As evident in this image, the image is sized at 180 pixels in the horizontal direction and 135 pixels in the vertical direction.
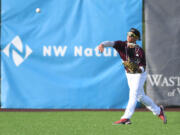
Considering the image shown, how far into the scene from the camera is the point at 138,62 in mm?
7680

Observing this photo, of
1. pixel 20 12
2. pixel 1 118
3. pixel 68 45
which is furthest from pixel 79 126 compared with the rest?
pixel 20 12

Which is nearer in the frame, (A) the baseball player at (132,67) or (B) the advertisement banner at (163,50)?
(A) the baseball player at (132,67)

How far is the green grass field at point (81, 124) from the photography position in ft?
22.4

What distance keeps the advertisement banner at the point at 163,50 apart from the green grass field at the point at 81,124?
1.02 metres

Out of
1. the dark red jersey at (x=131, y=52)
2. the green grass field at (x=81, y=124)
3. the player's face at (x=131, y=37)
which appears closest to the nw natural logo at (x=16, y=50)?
the green grass field at (x=81, y=124)

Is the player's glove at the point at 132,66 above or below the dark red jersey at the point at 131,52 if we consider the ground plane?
below

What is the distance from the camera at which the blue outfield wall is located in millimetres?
10719

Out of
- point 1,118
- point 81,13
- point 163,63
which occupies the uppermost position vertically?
point 81,13

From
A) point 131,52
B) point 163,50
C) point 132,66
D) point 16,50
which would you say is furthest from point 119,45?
point 16,50

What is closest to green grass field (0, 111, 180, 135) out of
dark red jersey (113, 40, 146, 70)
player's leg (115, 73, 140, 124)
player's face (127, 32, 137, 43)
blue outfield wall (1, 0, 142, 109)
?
player's leg (115, 73, 140, 124)

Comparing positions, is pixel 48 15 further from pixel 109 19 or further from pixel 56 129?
pixel 56 129

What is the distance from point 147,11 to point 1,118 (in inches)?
173

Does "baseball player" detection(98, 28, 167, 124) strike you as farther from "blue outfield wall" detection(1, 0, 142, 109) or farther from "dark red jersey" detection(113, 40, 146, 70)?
"blue outfield wall" detection(1, 0, 142, 109)

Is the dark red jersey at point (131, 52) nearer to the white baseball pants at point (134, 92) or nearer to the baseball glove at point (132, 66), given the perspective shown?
the baseball glove at point (132, 66)
